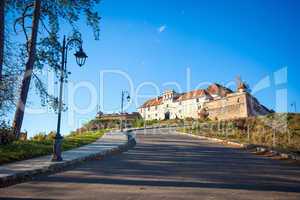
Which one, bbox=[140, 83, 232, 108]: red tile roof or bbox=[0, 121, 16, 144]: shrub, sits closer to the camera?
bbox=[0, 121, 16, 144]: shrub

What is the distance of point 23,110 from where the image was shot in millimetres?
19219

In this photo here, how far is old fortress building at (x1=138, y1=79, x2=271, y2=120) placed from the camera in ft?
227

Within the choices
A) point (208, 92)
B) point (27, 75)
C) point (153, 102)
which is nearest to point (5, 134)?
point (27, 75)

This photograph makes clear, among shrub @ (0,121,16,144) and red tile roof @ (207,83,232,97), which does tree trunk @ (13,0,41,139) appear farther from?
red tile roof @ (207,83,232,97)

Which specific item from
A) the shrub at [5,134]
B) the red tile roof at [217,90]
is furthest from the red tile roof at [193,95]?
the shrub at [5,134]

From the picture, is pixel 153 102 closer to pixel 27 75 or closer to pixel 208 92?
pixel 208 92

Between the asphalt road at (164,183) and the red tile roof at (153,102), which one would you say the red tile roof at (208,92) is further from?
the asphalt road at (164,183)

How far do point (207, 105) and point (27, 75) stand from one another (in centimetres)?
6652

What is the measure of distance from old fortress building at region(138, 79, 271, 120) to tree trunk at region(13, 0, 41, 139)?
5205cm

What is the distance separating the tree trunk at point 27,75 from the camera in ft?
62.0

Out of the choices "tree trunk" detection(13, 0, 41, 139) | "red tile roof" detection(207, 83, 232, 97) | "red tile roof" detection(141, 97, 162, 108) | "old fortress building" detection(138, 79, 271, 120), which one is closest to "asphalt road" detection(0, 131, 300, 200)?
"tree trunk" detection(13, 0, 41, 139)

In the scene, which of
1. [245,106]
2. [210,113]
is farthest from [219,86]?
[245,106]

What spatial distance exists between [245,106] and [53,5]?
51688mm

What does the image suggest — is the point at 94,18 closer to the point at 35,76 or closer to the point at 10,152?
the point at 35,76
